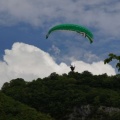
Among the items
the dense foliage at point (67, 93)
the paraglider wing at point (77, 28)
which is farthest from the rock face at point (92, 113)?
the paraglider wing at point (77, 28)

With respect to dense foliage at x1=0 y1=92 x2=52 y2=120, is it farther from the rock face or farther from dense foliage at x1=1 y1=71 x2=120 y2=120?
the rock face

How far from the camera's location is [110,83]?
71688 mm

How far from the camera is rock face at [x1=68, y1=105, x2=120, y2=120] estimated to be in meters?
62.0

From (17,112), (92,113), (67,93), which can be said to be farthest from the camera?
(67,93)

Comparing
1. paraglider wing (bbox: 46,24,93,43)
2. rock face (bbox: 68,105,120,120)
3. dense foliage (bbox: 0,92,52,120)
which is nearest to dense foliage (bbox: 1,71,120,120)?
rock face (bbox: 68,105,120,120)

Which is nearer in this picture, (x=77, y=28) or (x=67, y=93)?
(x=77, y=28)

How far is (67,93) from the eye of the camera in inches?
2677

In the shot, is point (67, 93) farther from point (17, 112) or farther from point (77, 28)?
point (77, 28)

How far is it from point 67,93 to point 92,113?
23.7ft

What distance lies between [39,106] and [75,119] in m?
7.99

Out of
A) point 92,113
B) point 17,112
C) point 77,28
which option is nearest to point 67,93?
point 92,113

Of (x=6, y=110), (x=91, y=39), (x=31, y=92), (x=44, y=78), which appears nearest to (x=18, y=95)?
(x=31, y=92)

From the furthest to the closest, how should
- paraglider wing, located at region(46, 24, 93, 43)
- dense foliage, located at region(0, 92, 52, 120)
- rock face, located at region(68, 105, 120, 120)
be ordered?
1. rock face, located at region(68, 105, 120, 120)
2. paraglider wing, located at region(46, 24, 93, 43)
3. dense foliage, located at region(0, 92, 52, 120)

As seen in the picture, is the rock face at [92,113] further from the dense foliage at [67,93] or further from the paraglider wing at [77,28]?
the paraglider wing at [77,28]
